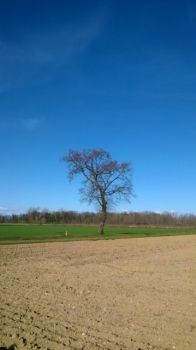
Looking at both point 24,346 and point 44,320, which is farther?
point 44,320

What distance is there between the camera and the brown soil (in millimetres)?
10117

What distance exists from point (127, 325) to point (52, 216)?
175m

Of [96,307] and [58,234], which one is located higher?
[58,234]

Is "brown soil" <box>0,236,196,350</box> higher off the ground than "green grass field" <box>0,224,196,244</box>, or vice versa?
"green grass field" <box>0,224,196,244</box>

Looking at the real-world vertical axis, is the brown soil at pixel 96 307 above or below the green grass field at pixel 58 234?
below

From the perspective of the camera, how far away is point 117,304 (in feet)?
47.0

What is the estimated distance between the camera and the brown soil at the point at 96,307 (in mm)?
10117

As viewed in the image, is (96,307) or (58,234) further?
(58,234)

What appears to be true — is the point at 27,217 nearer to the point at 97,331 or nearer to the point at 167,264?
the point at 167,264

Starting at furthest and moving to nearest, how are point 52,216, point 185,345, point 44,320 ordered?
1. point 52,216
2. point 44,320
3. point 185,345

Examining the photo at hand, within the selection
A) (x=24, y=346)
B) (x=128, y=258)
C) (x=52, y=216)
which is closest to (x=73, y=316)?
(x=24, y=346)

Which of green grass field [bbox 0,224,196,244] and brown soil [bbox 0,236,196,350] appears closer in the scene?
brown soil [bbox 0,236,196,350]

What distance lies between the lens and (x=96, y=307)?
13.7 m

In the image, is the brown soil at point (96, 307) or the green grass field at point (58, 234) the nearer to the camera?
the brown soil at point (96, 307)
